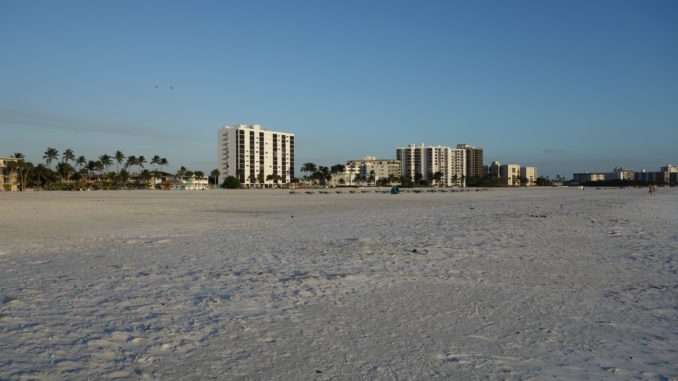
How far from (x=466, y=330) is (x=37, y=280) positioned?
6.49 meters

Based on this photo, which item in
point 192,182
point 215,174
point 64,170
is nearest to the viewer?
point 64,170

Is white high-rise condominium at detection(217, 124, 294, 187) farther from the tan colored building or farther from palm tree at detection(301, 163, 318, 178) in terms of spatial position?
the tan colored building

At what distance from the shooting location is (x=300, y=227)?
16.6m

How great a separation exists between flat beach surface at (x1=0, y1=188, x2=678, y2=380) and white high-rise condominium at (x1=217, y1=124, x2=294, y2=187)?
537ft

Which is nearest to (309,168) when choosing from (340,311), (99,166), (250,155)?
(250,155)

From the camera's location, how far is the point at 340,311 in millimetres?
5734

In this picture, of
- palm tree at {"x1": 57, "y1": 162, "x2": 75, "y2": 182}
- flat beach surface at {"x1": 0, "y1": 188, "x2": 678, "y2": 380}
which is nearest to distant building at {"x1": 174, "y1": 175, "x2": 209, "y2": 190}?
palm tree at {"x1": 57, "y1": 162, "x2": 75, "y2": 182}

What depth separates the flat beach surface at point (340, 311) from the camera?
4.04m

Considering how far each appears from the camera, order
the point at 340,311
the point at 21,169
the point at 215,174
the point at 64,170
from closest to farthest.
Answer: the point at 340,311
the point at 21,169
the point at 64,170
the point at 215,174

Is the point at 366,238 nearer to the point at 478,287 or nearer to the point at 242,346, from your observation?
the point at 478,287

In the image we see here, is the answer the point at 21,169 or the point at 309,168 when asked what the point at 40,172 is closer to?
the point at 21,169

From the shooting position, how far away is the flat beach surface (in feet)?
13.3

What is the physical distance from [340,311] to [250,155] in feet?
593

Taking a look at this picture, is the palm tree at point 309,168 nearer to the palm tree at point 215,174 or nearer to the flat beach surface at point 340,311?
the palm tree at point 215,174
